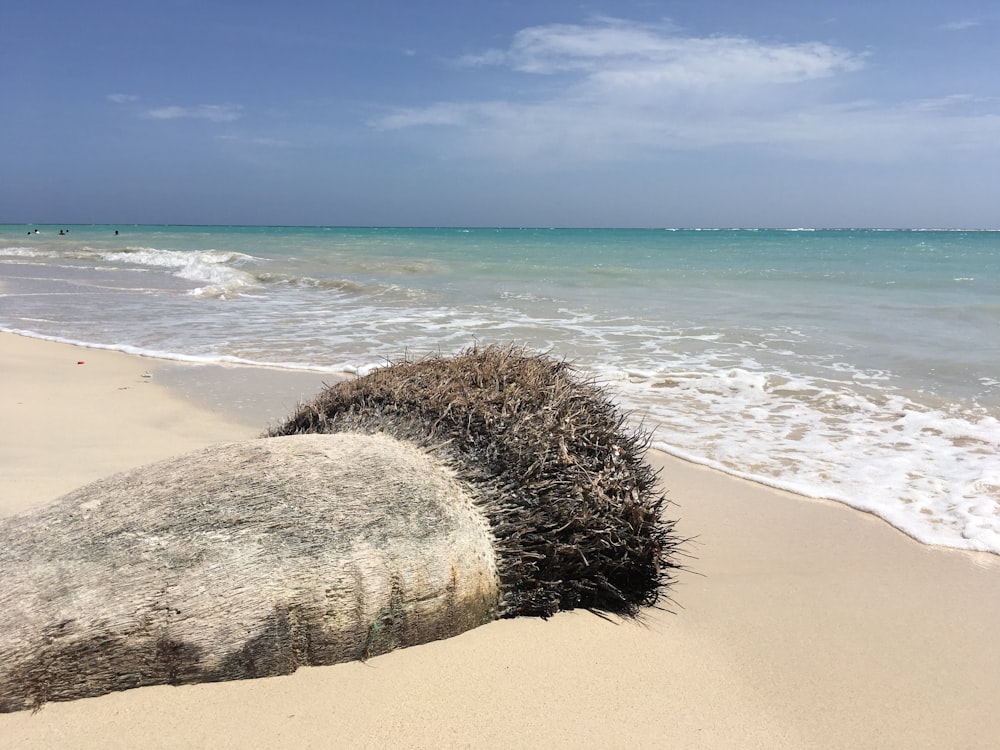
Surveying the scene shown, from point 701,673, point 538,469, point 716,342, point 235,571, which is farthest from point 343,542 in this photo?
point 716,342

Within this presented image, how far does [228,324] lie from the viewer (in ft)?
39.0

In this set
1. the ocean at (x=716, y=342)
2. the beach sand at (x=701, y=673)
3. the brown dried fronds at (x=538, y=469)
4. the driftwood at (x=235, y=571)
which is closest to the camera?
the driftwood at (x=235, y=571)

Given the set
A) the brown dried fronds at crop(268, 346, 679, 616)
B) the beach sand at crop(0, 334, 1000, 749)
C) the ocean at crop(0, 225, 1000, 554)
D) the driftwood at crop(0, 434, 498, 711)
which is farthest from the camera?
the ocean at crop(0, 225, 1000, 554)

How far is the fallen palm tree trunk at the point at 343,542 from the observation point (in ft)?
7.42

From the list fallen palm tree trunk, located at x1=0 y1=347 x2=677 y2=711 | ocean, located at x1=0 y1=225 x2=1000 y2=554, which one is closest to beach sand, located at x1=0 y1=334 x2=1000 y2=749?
fallen palm tree trunk, located at x1=0 y1=347 x2=677 y2=711

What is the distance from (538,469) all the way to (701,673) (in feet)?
3.26

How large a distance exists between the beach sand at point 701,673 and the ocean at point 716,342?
2.40 feet

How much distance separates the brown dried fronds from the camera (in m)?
2.93

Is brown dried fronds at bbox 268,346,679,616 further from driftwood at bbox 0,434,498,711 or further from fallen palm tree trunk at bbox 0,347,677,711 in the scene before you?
driftwood at bbox 0,434,498,711

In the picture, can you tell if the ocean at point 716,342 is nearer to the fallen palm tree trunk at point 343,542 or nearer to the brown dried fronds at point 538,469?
the brown dried fronds at point 538,469

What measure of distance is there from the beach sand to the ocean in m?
0.73

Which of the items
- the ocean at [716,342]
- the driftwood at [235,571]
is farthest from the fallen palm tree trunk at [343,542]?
the ocean at [716,342]

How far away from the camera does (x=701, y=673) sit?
9.57 feet

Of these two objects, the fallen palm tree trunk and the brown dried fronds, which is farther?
the brown dried fronds
